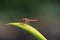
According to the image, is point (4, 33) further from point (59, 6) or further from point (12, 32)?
point (59, 6)

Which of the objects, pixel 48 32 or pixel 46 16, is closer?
pixel 48 32

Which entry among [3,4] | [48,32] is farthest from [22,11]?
[48,32]

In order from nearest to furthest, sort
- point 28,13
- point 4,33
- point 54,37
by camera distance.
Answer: point 54,37
point 4,33
point 28,13

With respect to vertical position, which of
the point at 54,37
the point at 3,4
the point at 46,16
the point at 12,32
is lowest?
the point at 54,37

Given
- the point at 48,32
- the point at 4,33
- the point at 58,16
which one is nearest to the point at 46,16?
the point at 58,16

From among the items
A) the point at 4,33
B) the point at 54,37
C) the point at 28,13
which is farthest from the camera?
the point at 28,13

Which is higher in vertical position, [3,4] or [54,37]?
[3,4]
